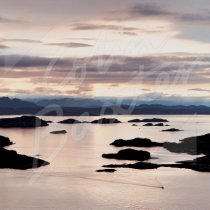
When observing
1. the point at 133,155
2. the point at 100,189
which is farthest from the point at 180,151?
the point at 100,189

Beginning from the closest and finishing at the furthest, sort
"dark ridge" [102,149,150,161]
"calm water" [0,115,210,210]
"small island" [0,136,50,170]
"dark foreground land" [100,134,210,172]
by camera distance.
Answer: "calm water" [0,115,210,210], "dark foreground land" [100,134,210,172], "small island" [0,136,50,170], "dark ridge" [102,149,150,161]

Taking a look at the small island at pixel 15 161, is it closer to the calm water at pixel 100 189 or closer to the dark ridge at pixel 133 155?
the calm water at pixel 100 189

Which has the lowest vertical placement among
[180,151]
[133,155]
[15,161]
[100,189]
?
[100,189]

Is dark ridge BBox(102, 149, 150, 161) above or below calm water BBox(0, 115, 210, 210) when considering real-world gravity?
above

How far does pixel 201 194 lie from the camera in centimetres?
5334

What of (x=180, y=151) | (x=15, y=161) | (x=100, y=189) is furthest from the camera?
(x=180, y=151)

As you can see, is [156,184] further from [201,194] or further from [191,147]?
[191,147]

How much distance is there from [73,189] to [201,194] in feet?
49.5

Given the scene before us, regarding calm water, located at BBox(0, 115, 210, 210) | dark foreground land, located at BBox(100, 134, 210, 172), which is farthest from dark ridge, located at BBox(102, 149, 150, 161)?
calm water, located at BBox(0, 115, 210, 210)

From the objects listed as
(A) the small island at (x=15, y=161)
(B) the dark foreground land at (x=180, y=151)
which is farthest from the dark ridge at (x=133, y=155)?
(A) the small island at (x=15, y=161)

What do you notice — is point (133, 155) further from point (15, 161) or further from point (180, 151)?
point (15, 161)

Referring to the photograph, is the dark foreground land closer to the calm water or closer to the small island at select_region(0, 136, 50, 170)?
the calm water

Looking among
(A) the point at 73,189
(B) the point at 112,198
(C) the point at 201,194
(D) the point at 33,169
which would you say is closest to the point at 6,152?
(D) the point at 33,169

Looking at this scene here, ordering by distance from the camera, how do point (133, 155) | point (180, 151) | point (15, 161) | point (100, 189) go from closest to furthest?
1. point (100, 189)
2. point (15, 161)
3. point (133, 155)
4. point (180, 151)
